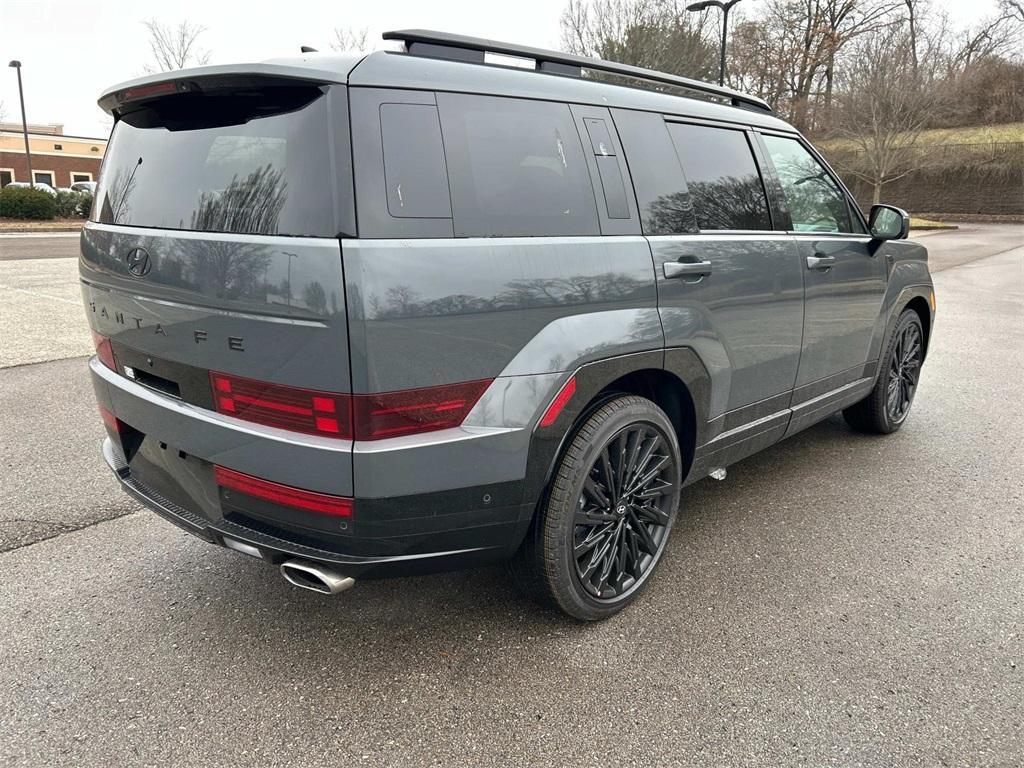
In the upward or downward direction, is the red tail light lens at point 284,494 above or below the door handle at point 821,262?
below

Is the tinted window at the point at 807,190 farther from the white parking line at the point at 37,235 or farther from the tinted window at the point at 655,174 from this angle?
the white parking line at the point at 37,235

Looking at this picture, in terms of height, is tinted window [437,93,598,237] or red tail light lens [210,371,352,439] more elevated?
tinted window [437,93,598,237]

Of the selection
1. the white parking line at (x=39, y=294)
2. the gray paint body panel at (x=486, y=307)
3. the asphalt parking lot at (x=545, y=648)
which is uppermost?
the gray paint body panel at (x=486, y=307)

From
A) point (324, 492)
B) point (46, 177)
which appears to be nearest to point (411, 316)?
point (324, 492)

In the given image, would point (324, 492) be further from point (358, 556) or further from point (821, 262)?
point (821, 262)

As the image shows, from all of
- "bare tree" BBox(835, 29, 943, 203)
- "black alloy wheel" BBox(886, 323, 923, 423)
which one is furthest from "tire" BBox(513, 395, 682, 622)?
"bare tree" BBox(835, 29, 943, 203)

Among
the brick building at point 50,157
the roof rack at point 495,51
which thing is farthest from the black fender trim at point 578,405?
the brick building at point 50,157

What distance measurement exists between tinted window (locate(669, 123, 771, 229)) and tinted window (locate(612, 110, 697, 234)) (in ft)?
Result: 0.25

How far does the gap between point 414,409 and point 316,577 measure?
23.1 inches

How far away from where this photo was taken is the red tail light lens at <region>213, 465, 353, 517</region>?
2062 mm

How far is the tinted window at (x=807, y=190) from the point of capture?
360cm

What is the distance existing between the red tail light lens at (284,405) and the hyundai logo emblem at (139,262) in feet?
1.42

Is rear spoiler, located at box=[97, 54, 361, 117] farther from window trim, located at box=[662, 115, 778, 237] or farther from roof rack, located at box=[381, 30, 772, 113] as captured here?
window trim, located at box=[662, 115, 778, 237]

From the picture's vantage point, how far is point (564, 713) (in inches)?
88.7
